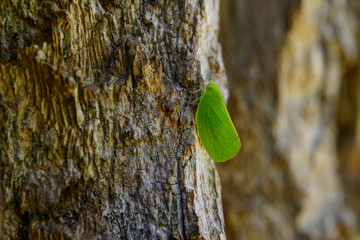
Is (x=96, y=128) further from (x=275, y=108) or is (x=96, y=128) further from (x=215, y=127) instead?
(x=275, y=108)

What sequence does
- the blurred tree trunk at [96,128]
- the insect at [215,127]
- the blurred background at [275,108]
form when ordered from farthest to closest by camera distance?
the blurred background at [275,108], the insect at [215,127], the blurred tree trunk at [96,128]

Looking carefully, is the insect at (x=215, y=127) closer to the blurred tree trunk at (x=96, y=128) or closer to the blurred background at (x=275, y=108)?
the blurred tree trunk at (x=96, y=128)

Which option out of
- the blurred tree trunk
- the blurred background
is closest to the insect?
the blurred tree trunk

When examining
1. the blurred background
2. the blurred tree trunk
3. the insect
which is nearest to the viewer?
the blurred tree trunk

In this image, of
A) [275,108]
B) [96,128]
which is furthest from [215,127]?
[275,108]

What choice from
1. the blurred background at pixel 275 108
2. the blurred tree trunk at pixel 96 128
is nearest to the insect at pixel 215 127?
the blurred tree trunk at pixel 96 128

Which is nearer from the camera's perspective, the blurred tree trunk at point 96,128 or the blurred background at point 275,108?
the blurred tree trunk at point 96,128

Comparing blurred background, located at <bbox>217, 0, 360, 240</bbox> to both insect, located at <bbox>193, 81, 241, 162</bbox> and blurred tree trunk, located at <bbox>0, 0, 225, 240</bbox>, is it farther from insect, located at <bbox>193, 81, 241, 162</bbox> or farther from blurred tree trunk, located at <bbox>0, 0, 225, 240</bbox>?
blurred tree trunk, located at <bbox>0, 0, 225, 240</bbox>
